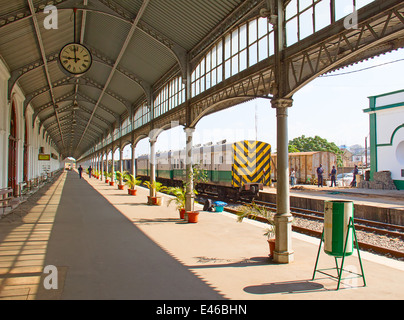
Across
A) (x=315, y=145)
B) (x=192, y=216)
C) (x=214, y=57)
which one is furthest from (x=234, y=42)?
(x=315, y=145)

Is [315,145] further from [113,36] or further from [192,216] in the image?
[192,216]

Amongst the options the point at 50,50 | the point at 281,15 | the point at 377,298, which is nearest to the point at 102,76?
the point at 50,50

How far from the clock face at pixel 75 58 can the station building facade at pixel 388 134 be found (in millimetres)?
19397

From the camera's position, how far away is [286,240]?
7.19 m

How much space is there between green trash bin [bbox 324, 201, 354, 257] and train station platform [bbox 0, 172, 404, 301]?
1.82ft

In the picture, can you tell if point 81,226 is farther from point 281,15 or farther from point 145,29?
point 281,15

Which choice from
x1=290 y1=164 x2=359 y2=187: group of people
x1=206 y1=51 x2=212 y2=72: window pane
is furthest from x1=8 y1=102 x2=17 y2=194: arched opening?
x1=290 y1=164 x2=359 y2=187: group of people

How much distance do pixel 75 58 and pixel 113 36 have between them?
5609mm

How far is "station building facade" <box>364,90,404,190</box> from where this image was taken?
72.1 feet

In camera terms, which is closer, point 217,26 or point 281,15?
point 281,15

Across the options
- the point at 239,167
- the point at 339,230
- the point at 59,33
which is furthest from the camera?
the point at 239,167

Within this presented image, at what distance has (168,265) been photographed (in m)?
6.86

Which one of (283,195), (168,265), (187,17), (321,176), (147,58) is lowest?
(168,265)

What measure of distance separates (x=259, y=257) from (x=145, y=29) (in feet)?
31.6
